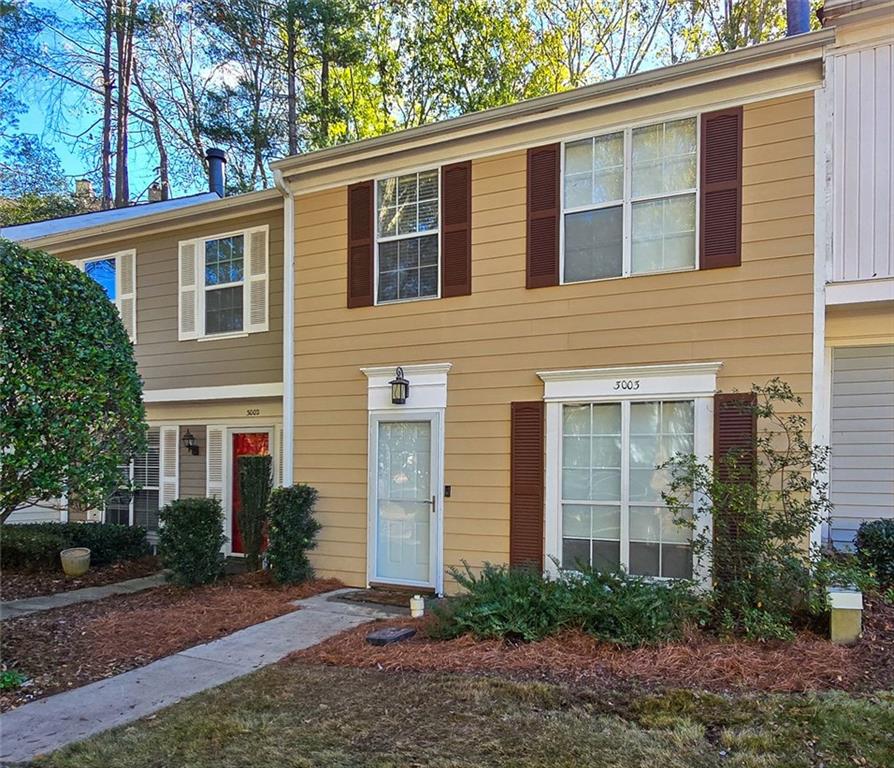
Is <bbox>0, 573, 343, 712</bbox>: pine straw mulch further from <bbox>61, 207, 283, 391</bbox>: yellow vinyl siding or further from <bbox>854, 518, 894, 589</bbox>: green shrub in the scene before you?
<bbox>854, 518, 894, 589</bbox>: green shrub

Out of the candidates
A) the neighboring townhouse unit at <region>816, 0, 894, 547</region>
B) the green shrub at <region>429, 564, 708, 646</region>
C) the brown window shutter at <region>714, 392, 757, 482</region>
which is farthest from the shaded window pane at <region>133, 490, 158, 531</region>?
the neighboring townhouse unit at <region>816, 0, 894, 547</region>

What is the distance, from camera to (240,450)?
944 centimetres

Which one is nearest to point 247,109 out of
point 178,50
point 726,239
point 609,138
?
point 178,50

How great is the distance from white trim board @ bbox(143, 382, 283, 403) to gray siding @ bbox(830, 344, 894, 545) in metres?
6.47

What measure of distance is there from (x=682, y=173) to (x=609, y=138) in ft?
2.68

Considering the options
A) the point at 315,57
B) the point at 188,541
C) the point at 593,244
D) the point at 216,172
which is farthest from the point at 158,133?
the point at 593,244

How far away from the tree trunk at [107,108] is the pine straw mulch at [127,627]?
51.2 feet

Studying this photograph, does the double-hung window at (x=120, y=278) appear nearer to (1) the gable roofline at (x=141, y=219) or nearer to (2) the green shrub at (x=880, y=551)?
(1) the gable roofline at (x=141, y=219)

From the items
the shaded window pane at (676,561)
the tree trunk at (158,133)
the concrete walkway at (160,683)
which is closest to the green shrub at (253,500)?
the concrete walkway at (160,683)

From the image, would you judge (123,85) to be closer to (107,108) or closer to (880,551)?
(107,108)

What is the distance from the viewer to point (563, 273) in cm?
655

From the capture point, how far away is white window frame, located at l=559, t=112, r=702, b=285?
6.01 m

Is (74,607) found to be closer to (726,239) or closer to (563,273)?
(563,273)

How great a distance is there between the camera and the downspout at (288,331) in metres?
8.06
